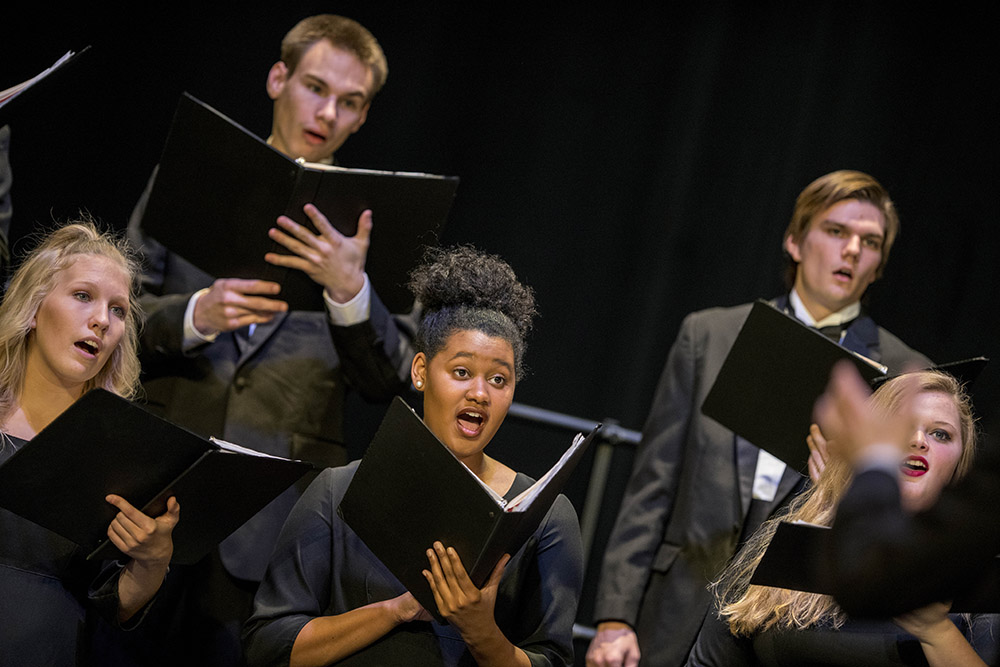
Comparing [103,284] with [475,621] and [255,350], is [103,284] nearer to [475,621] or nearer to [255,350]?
[255,350]

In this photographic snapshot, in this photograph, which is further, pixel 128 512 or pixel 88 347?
pixel 88 347

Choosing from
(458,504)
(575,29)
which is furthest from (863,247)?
(458,504)

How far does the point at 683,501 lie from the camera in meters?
2.88

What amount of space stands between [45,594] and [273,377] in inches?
31.5

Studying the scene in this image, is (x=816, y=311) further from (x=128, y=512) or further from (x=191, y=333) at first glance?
(x=128, y=512)

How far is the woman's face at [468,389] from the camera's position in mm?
2268

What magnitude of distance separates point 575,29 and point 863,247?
1.36m

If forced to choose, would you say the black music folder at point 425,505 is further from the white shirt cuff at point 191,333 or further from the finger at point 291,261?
the white shirt cuff at point 191,333

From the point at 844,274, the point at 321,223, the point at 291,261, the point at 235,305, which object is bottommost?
the point at 235,305

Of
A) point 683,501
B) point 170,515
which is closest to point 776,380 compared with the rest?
point 683,501

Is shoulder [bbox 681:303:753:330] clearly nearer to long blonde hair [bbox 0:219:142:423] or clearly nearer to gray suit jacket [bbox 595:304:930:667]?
gray suit jacket [bbox 595:304:930:667]

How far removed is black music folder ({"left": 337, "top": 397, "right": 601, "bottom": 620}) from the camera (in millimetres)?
1889

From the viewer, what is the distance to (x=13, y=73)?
363cm

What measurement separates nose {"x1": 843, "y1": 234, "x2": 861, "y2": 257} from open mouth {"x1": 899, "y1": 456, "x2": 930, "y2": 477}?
2.92 ft
